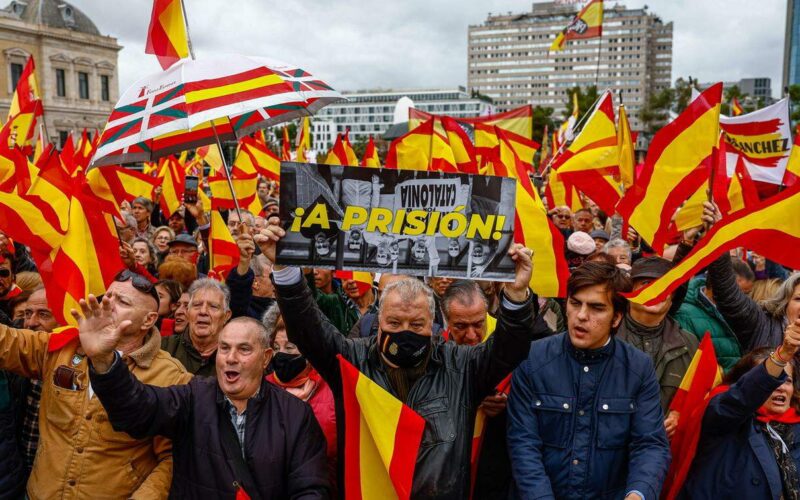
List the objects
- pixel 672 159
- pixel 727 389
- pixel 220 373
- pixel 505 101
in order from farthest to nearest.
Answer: pixel 505 101, pixel 672 159, pixel 727 389, pixel 220 373

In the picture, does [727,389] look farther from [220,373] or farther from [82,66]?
[82,66]

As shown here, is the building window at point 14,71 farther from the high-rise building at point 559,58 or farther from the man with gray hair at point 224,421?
the high-rise building at point 559,58

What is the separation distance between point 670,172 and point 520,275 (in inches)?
102

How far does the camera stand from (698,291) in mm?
4375

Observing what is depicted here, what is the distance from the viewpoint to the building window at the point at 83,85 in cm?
6347

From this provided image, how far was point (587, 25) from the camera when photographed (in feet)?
68.6

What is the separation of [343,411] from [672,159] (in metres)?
Result: 3.25

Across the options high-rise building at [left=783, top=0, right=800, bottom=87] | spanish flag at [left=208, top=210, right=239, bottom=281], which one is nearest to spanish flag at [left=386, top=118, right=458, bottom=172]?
spanish flag at [left=208, top=210, right=239, bottom=281]

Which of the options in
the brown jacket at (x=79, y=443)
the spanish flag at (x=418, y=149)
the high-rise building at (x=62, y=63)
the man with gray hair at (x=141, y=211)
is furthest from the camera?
the high-rise building at (x=62, y=63)

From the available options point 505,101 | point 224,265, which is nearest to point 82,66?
point 224,265

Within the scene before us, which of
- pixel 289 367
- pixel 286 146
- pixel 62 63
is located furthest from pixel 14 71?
pixel 289 367

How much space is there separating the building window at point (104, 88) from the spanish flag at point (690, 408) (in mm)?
70729

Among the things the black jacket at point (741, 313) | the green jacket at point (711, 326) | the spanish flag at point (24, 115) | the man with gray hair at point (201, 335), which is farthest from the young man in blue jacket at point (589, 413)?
the spanish flag at point (24, 115)

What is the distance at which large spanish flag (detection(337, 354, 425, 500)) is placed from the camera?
2709mm
